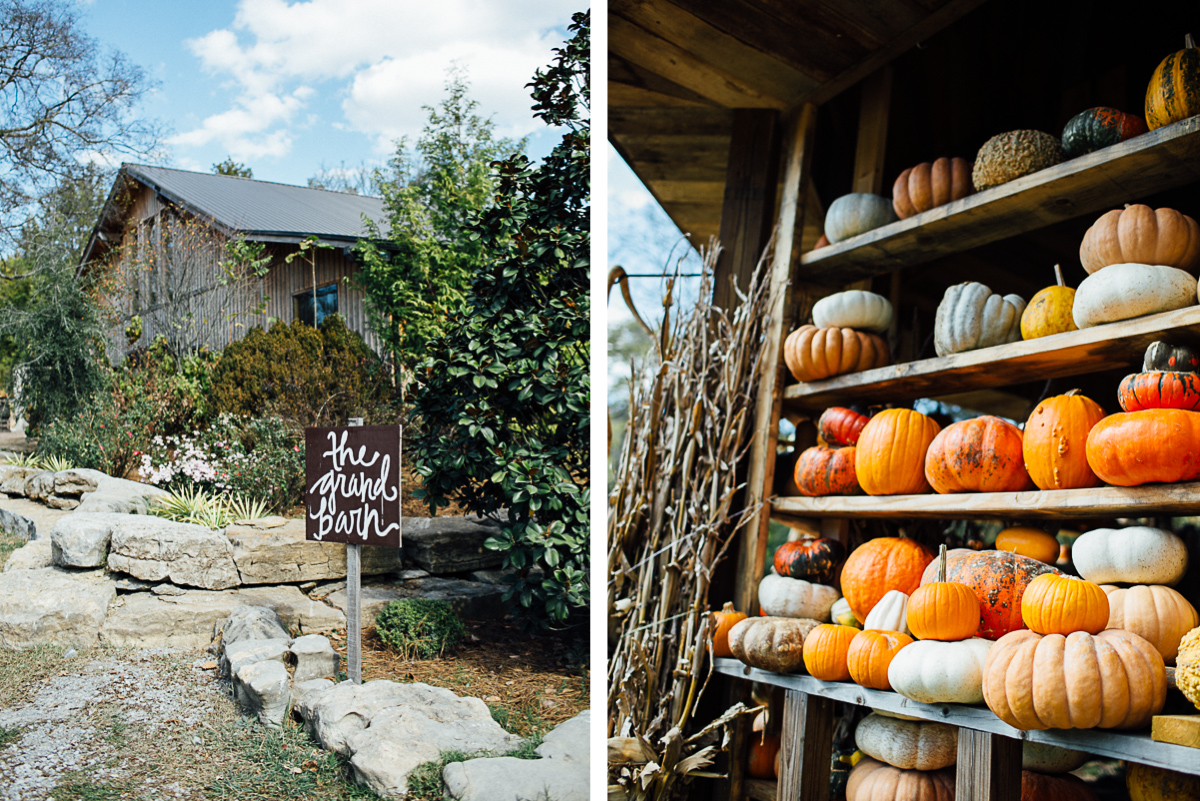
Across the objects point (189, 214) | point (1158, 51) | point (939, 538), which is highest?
point (1158, 51)

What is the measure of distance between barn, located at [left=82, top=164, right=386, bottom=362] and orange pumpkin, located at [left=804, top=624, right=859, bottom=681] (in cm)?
190

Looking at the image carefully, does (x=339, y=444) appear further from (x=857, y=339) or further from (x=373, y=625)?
(x=857, y=339)

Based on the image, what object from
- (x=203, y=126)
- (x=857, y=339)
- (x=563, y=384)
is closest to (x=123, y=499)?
(x=203, y=126)

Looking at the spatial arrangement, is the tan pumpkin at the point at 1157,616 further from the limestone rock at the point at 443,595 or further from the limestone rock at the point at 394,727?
the limestone rock at the point at 443,595

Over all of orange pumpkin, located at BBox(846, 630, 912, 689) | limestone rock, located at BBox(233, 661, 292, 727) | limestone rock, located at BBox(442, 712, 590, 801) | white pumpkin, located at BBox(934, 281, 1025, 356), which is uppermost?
white pumpkin, located at BBox(934, 281, 1025, 356)

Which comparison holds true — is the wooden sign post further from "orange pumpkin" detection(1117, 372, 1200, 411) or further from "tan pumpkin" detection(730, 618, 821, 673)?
"orange pumpkin" detection(1117, 372, 1200, 411)

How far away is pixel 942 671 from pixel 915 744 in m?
0.28

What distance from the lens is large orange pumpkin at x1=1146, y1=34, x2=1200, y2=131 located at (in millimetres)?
1389

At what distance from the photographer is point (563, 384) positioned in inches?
122

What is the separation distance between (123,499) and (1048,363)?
8.55 feet

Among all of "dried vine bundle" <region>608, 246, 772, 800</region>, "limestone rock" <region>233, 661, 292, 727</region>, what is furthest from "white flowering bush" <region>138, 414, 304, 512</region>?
"dried vine bundle" <region>608, 246, 772, 800</region>

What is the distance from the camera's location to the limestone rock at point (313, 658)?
2.45m

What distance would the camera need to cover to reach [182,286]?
2.33 metres

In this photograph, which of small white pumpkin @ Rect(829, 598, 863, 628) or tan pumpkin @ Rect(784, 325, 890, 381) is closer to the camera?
small white pumpkin @ Rect(829, 598, 863, 628)
